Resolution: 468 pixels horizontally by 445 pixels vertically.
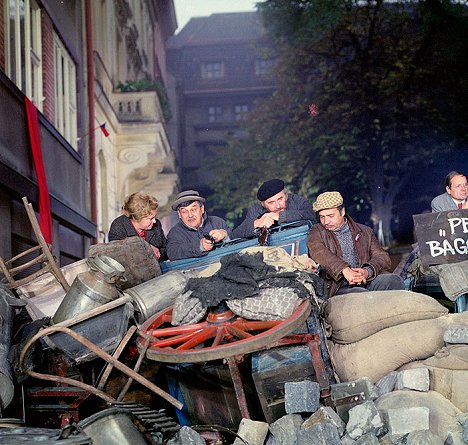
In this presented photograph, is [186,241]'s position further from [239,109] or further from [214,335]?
[239,109]

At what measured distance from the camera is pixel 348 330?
196 inches

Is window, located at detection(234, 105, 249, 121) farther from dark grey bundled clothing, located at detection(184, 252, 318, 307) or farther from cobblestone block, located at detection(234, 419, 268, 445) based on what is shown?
cobblestone block, located at detection(234, 419, 268, 445)

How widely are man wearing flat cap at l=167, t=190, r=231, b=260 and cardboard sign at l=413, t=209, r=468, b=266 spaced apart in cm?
163

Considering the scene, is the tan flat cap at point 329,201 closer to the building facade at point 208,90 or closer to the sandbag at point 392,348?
the sandbag at point 392,348

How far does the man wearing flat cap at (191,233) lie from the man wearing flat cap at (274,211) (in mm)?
220

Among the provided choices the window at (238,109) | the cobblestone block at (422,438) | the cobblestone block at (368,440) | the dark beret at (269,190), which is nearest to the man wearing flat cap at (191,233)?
the dark beret at (269,190)

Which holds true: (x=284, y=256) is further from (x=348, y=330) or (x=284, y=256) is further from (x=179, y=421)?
(x=179, y=421)

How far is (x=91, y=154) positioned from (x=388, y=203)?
11784 millimetres

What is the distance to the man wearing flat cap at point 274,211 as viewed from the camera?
6141 millimetres

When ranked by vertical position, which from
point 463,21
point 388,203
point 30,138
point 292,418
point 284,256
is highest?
point 463,21

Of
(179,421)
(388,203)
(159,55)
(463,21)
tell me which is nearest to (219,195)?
(388,203)

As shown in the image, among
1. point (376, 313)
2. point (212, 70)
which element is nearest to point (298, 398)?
point (376, 313)

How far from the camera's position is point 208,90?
40844 mm

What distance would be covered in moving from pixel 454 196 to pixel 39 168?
16.1 ft
